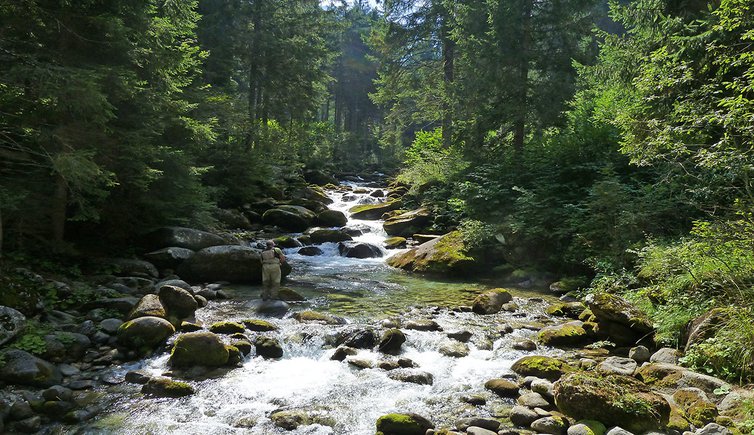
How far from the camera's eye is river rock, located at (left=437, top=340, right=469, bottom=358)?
7531 millimetres

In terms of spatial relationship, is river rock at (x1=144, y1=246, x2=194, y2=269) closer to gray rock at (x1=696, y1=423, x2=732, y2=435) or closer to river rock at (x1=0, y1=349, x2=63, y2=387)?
river rock at (x1=0, y1=349, x2=63, y2=387)

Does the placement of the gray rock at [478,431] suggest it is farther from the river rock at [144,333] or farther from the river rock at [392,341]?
the river rock at [144,333]

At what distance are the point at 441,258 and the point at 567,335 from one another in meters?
6.67

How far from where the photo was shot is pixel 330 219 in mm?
21547

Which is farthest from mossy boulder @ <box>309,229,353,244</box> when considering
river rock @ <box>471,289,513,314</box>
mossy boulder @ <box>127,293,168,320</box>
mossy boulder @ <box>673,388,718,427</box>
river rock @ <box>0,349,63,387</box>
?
mossy boulder @ <box>673,388,718,427</box>

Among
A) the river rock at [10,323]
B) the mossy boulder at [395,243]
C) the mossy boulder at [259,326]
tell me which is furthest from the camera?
the mossy boulder at [395,243]

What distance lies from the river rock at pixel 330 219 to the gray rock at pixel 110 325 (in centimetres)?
1390

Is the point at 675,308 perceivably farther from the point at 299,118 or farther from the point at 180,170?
the point at 299,118

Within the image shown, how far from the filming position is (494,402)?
5918 millimetres

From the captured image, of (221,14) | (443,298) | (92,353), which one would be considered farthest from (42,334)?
(221,14)

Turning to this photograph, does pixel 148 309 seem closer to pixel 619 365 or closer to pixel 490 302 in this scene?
pixel 490 302

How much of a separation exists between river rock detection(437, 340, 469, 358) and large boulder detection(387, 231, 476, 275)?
6.44m

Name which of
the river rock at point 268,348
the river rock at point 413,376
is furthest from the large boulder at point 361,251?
the river rock at point 413,376

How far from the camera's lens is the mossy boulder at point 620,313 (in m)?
7.58
